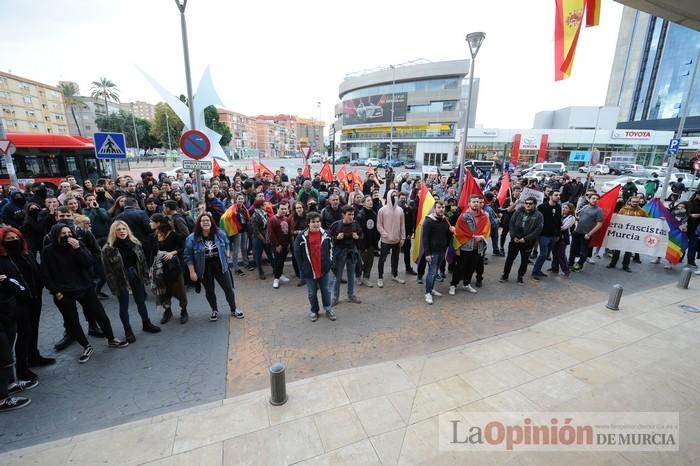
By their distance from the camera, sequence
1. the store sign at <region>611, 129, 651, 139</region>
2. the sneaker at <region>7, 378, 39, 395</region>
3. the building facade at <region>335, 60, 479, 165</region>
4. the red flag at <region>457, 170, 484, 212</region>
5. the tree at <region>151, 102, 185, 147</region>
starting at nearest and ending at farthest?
the sneaker at <region>7, 378, 39, 395</region>, the red flag at <region>457, 170, 484, 212</region>, the store sign at <region>611, 129, 651, 139</region>, the building facade at <region>335, 60, 479, 165</region>, the tree at <region>151, 102, 185, 147</region>

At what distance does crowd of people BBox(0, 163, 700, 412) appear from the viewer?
3652 mm

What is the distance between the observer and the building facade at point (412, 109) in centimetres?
4962

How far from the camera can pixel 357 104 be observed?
6112cm

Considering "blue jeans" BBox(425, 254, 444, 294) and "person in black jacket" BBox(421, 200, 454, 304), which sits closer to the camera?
"person in black jacket" BBox(421, 200, 454, 304)

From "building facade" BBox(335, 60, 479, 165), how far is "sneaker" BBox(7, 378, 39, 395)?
159 ft

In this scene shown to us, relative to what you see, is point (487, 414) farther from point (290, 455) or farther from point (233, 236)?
point (233, 236)

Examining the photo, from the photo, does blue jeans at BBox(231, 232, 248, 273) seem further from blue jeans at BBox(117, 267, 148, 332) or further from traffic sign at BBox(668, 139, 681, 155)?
traffic sign at BBox(668, 139, 681, 155)

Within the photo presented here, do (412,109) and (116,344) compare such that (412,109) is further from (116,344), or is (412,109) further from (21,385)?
(21,385)

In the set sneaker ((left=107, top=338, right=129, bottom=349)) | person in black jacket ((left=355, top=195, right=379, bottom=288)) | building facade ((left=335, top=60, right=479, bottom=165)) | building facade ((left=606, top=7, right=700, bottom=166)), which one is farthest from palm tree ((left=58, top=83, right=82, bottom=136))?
building facade ((left=606, top=7, right=700, bottom=166))

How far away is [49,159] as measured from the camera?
14.3 m

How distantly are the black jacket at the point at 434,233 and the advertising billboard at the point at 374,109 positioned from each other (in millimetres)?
52527

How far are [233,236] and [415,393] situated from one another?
508 cm

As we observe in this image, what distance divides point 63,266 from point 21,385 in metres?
1.33

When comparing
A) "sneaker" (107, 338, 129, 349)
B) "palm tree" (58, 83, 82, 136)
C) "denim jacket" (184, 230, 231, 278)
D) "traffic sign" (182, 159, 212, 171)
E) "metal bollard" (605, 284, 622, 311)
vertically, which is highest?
"palm tree" (58, 83, 82, 136)
